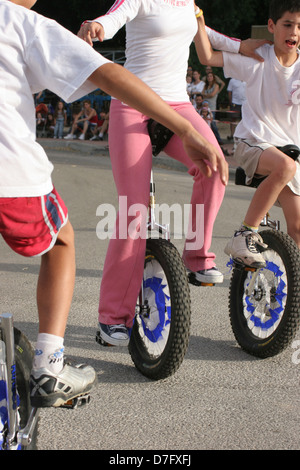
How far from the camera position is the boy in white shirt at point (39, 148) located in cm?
235

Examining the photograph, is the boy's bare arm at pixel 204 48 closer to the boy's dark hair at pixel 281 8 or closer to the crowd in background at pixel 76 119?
the boy's dark hair at pixel 281 8

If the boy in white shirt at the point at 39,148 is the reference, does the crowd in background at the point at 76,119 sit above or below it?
below

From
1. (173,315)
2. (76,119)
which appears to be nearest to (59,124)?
(76,119)

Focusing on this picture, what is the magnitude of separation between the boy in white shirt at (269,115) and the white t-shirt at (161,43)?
1.08 feet

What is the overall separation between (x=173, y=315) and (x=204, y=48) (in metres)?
1.72

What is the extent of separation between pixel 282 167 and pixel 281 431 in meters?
1.50

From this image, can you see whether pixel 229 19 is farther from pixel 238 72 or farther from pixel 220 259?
pixel 238 72

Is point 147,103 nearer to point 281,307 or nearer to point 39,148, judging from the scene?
point 39,148

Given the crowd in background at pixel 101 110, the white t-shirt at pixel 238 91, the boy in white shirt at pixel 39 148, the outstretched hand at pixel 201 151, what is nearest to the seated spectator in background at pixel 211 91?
the crowd in background at pixel 101 110

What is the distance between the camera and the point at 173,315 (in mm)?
3635

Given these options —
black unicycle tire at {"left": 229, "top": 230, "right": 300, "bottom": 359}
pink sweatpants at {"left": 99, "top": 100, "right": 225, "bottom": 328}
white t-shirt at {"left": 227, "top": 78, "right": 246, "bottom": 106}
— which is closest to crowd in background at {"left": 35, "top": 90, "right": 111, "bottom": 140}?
white t-shirt at {"left": 227, "top": 78, "right": 246, "bottom": 106}

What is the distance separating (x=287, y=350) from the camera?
4344mm

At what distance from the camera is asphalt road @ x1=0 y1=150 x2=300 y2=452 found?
312 centimetres

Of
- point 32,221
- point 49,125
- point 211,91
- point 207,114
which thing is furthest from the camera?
point 49,125
